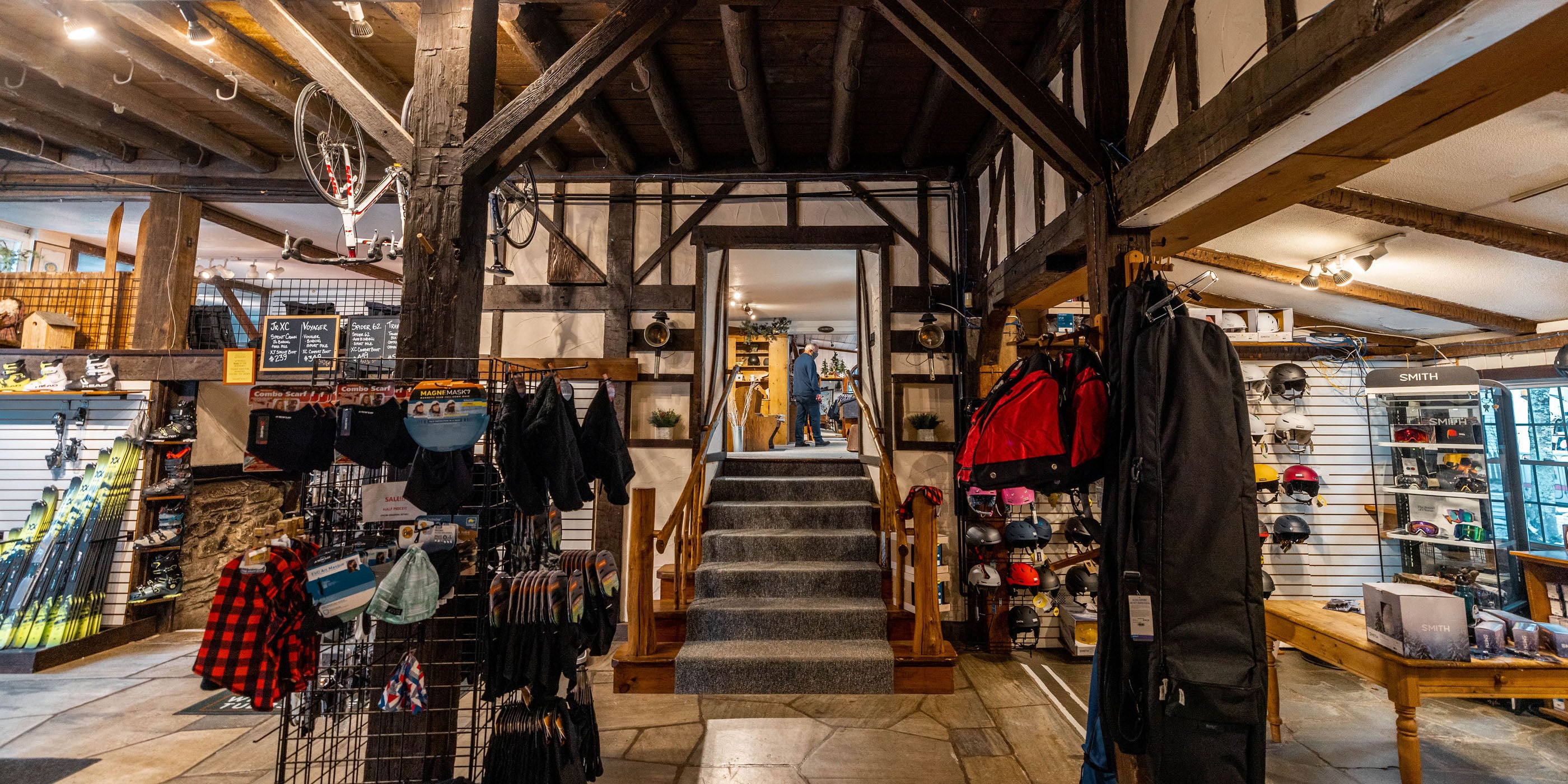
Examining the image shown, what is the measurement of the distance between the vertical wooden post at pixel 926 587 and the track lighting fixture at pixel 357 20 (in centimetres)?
436

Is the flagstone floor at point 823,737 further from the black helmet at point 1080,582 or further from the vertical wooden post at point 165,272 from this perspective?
the vertical wooden post at point 165,272

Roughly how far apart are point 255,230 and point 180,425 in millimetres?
2541

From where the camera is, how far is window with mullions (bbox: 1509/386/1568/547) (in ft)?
16.7

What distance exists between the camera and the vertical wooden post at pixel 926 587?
3855mm

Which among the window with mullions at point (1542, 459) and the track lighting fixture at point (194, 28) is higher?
the track lighting fixture at point (194, 28)

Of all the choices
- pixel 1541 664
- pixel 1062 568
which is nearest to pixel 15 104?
pixel 1062 568

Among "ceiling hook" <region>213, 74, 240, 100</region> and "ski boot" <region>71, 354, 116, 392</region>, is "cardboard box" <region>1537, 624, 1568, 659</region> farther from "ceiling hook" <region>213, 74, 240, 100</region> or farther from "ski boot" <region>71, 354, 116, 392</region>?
"ski boot" <region>71, 354, 116, 392</region>

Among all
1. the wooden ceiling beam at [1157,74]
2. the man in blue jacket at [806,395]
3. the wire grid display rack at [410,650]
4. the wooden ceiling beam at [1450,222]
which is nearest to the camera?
the wire grid display rack at [410,650]

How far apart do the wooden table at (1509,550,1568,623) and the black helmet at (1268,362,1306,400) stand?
1779 mm

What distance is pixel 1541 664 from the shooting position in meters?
2.93

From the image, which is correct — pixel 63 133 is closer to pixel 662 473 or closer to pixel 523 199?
pixel 523 199

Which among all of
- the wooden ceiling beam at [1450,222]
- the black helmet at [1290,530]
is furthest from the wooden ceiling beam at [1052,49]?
the black helmet at [1290,530]

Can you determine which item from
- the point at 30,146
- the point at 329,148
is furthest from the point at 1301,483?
the point at 30,146

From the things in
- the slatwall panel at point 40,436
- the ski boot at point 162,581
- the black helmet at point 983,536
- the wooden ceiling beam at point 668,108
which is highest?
the wooden ceiling beam at point 668,108
